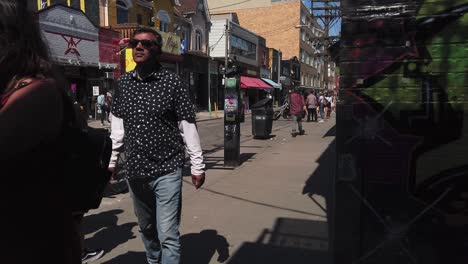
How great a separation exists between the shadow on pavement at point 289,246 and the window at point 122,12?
69.3ft

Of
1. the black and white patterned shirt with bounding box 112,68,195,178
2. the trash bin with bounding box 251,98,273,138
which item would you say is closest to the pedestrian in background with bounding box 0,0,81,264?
the black and white patterned shirt with bounding box 112,68,195,178

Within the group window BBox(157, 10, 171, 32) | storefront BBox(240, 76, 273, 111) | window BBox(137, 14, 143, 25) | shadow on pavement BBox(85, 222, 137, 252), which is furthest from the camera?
storefront BBox(240, 76, 273, 111)

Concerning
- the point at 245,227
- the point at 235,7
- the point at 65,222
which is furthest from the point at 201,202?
the point at 235,7

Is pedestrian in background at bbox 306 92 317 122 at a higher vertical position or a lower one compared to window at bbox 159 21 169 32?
lower

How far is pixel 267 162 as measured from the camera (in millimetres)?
9672

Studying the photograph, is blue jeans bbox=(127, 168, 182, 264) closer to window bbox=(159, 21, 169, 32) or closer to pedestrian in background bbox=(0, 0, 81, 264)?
pedestrian in background bbox=(0, 0, 81, 264)

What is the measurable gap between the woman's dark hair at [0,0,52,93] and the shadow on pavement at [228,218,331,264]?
3017 mm

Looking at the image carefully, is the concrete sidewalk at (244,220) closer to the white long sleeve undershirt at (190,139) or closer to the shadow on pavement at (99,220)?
the shadow on pavement at (99,220)

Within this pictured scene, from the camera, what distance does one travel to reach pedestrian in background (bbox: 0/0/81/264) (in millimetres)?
1364

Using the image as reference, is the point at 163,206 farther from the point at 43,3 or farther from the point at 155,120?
the point at 43,3

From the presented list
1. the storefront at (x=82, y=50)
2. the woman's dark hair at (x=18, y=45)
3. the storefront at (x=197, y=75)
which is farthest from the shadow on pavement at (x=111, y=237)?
the storefront at (x=197, y=75)

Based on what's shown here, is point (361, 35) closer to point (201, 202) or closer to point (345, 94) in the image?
point (345, 94)

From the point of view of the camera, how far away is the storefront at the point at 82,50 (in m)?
19.5

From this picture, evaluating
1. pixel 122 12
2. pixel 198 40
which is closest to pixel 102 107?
pixel 122 12
